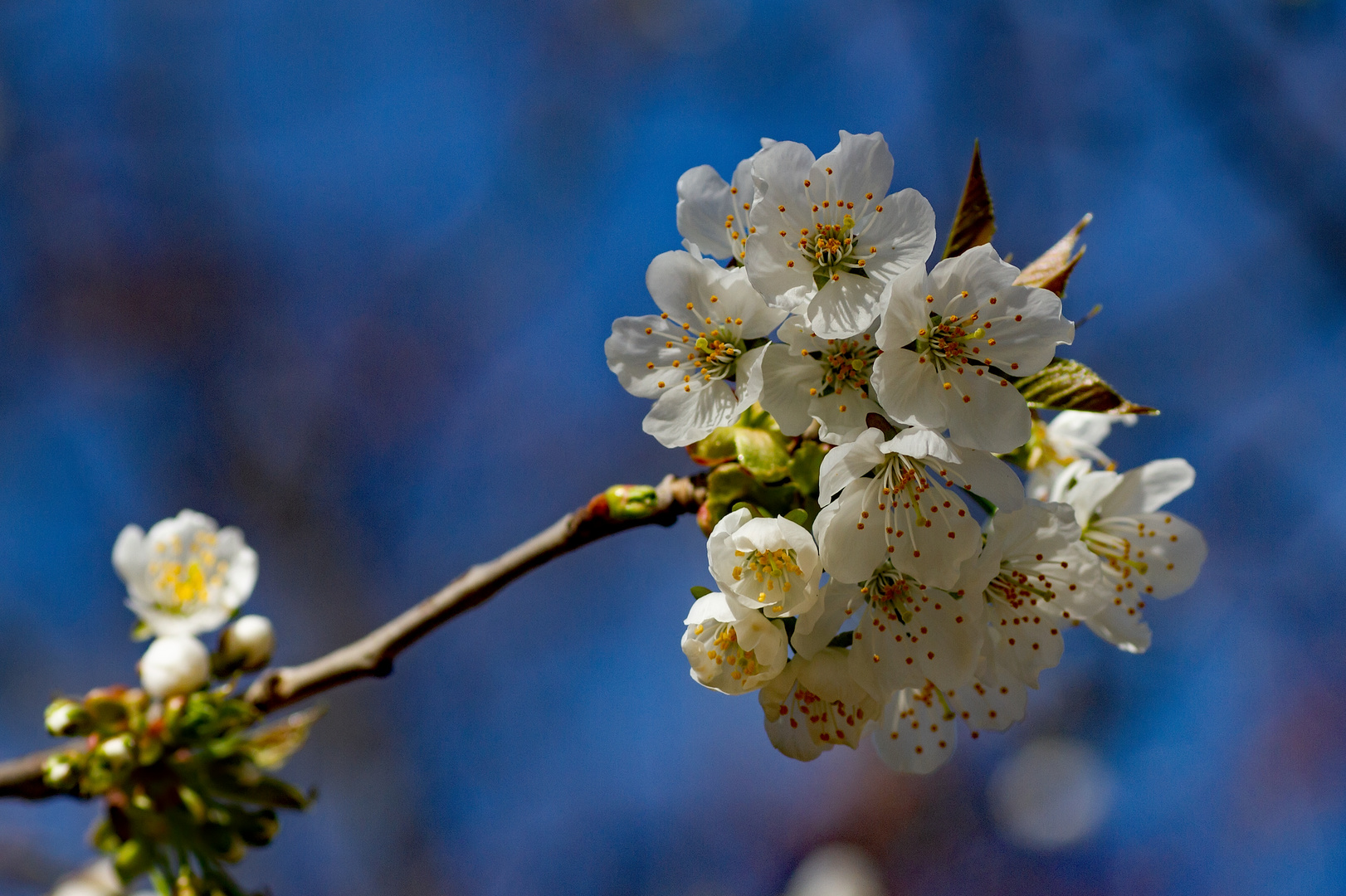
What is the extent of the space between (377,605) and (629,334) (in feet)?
16.4

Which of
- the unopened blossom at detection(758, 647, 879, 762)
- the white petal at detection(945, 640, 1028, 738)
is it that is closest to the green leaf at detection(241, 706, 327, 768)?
the unopened blossom at detection(758, 647, 879, 762)

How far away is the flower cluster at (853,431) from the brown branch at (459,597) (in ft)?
0.25

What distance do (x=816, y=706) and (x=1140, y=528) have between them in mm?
613

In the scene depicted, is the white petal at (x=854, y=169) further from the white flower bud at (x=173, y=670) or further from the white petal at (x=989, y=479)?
the white flower bud at (x=173, y=670)

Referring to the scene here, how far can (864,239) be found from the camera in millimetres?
1100

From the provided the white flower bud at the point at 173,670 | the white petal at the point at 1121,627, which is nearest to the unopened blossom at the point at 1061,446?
the white petal at the point at 1121,627

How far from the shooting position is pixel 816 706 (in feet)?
3.69

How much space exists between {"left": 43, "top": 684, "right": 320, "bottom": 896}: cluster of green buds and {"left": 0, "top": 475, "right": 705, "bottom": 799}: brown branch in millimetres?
56

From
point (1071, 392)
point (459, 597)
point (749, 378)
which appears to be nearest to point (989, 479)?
point (1071, 392)

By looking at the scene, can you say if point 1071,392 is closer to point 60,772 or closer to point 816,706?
point 816,706

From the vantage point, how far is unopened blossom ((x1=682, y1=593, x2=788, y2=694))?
1012 millimetres

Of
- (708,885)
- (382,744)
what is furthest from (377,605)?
(708,885)

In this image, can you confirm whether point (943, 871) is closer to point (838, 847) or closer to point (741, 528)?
point (838, 847)

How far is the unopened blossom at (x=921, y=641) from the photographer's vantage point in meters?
1.05
